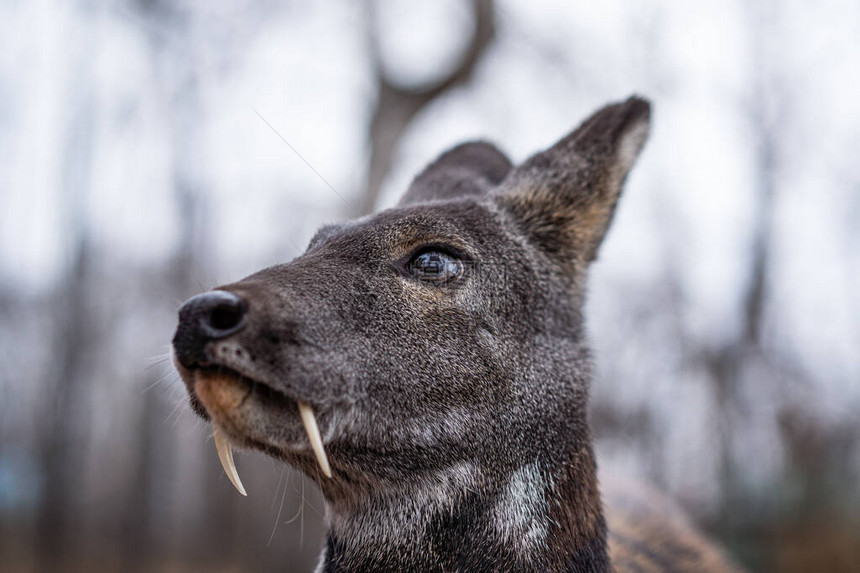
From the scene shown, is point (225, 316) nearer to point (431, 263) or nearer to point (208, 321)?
point (208, 321)

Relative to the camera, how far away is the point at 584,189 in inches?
118

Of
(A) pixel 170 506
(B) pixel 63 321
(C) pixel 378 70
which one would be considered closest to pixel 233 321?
(C) pixel 378 70

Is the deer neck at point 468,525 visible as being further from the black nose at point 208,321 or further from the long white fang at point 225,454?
the black nose at point 208,321

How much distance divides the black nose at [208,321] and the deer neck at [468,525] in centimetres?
85

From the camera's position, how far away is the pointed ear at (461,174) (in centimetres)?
357

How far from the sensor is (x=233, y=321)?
6.05 feet

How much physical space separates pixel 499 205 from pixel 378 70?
650 centimetres

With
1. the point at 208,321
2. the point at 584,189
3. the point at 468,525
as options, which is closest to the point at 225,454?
the point at 208,321

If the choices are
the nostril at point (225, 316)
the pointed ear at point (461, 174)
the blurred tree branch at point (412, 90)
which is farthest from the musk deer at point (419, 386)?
the blurred tree branch at point (412, 90)

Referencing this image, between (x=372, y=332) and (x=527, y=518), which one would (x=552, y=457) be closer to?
(x=527, y=518)

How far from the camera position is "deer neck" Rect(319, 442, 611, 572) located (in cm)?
227

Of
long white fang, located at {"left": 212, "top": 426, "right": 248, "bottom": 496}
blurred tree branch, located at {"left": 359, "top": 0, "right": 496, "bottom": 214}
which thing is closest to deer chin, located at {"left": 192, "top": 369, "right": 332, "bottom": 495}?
long white fang, located at {"left": 212, "top": 426, "right": 248, "bottom": 496}

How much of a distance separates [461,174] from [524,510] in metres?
2.05

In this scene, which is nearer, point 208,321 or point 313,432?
point 208,321
